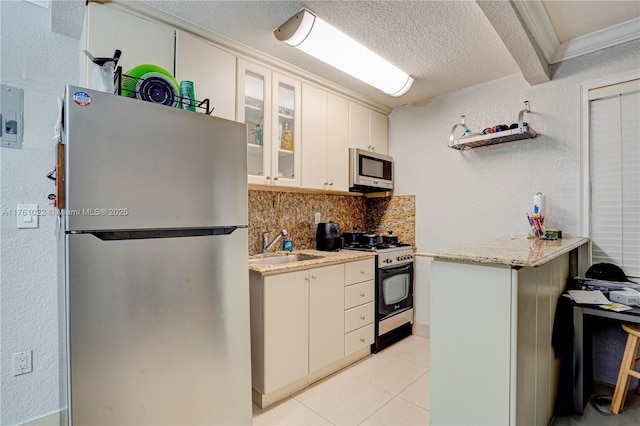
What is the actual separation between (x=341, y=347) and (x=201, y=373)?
124 cm

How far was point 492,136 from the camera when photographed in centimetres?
253

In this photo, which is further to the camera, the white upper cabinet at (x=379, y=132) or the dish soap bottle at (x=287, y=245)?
the white upper cabinet at (x=379, y=132)

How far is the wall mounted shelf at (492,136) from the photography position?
2.43 metres

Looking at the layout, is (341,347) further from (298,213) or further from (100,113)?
(100,113)

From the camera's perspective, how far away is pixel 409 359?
8.77 ft

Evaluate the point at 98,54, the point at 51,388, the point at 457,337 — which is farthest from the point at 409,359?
the point at 98,54

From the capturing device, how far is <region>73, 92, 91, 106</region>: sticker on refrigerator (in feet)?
3.95

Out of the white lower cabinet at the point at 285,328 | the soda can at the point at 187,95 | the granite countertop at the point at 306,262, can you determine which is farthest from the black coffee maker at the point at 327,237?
the soda can at the point at 187,95

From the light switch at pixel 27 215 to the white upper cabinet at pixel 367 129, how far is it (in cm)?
245

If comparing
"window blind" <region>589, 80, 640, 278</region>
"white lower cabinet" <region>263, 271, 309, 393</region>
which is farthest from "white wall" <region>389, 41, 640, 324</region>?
"white lower cabinet" <region>263, 271, 309, 393</region>

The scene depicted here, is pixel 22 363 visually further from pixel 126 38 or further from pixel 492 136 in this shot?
pixel 492 136

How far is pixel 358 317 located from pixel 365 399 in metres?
0.64

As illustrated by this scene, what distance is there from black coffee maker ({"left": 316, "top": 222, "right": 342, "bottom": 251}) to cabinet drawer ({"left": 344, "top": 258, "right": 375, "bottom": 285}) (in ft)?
1.19

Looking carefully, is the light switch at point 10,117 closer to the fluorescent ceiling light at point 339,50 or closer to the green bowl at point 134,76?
the green bowl at point 134,76
